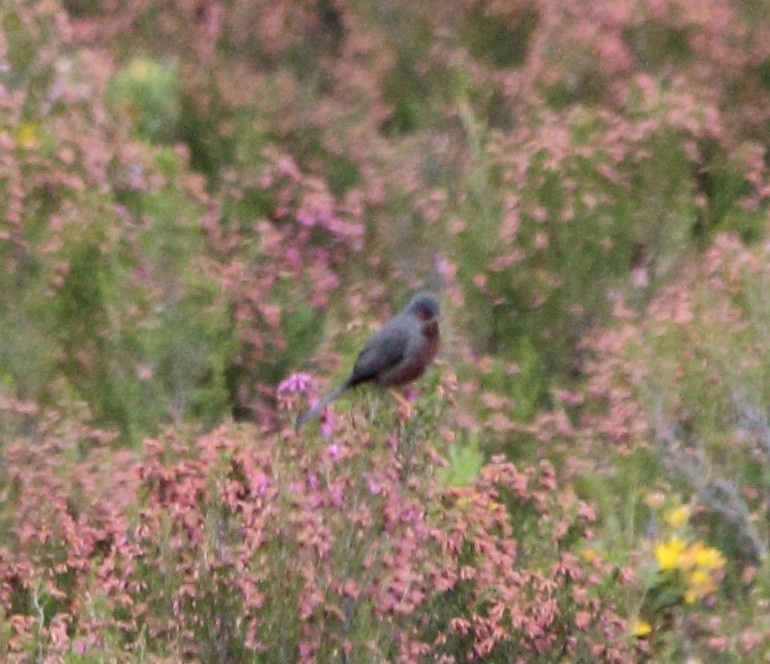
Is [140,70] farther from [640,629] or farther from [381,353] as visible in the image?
[640,629]

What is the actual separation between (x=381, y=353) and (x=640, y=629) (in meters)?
1.11

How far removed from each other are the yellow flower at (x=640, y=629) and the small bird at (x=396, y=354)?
0.96m

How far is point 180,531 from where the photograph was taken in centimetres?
525

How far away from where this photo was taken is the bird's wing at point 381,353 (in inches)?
228

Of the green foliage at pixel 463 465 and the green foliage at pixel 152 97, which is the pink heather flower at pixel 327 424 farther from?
the green foliage at pixel 152 97

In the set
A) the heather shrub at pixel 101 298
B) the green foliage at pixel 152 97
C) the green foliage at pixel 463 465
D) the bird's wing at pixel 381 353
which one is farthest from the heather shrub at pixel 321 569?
the green foliage at pixel 152 97

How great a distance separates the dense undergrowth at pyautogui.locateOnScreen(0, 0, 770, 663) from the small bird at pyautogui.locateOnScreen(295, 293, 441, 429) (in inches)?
3.7

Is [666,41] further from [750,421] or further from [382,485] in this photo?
[382,485]

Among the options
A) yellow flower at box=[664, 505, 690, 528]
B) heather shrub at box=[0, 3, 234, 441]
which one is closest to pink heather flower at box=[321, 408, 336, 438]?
yellow flower at box=[664, 505, 690, 528]

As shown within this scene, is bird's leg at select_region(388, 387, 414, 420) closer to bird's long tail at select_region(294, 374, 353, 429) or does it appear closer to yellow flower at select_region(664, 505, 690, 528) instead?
bird's long tail at select_region(294, 374, 353, 429)

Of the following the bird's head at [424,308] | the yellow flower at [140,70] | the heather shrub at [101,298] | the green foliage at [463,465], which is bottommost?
the green foliage at [463,465]

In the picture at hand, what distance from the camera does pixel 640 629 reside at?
5.99m

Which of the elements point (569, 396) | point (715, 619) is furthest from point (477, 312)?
point (715, 619)

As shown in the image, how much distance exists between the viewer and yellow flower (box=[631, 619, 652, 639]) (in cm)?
586
